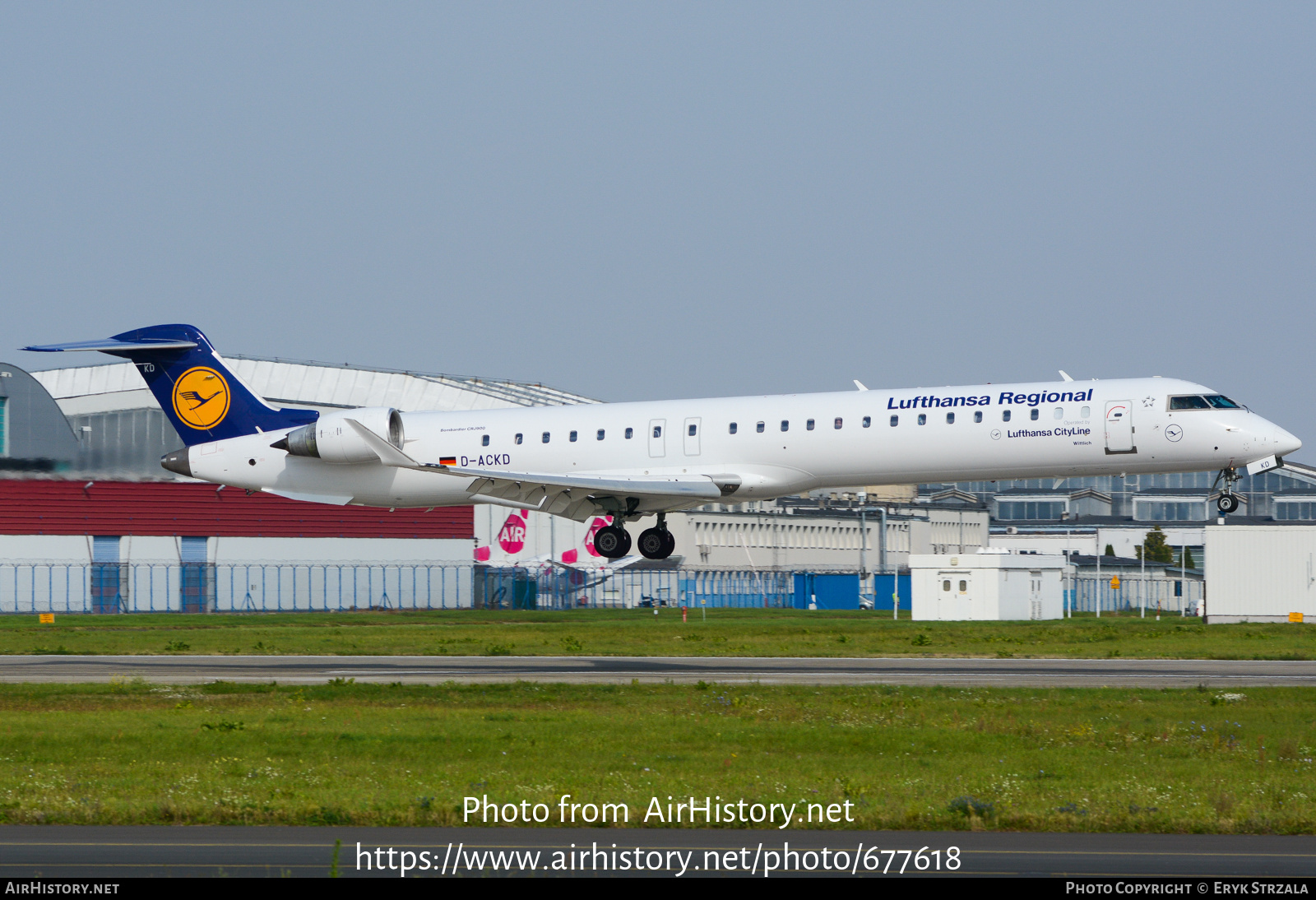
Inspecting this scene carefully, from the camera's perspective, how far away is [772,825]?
12914mm

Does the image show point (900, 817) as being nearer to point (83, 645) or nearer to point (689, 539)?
point (83, 645)

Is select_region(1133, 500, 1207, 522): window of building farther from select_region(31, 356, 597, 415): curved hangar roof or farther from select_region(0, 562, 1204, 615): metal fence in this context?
select_region(31, 356, 597, 415): curved hangar roof

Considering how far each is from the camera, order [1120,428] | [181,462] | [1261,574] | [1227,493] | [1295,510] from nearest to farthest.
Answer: [1120,428] < [1227,493] < [181,462] < [1261,574] < [1295,510]

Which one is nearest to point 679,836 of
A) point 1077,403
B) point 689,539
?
point 1077,403

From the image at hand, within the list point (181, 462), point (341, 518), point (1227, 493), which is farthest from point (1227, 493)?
point (341, 518)

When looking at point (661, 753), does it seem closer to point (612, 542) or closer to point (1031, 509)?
point (612, 542)

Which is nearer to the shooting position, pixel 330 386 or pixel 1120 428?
pixel 1120 428

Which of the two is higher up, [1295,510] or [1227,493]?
[1295,510]

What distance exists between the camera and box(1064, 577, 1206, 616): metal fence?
2928 inches

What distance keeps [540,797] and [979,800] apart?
413 cm

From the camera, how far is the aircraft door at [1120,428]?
3075 centimetres

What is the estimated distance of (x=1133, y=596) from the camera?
80500 millimetres

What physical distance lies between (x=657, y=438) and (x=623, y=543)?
2.73 m

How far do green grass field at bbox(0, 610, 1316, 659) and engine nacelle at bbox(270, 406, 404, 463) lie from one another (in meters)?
4.97
